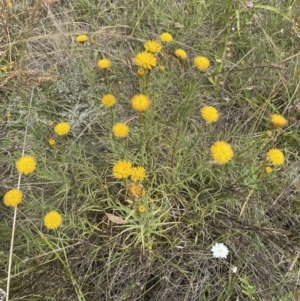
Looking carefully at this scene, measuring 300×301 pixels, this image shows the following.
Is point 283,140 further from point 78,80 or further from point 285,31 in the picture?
point 78,80

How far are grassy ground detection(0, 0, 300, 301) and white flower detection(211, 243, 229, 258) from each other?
0.8 inches

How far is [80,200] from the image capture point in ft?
3.98

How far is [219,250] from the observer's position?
1116mm

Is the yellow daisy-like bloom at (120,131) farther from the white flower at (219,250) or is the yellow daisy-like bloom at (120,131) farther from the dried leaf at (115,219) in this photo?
the white flower at (219,250)

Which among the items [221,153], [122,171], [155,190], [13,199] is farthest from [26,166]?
[221,153]

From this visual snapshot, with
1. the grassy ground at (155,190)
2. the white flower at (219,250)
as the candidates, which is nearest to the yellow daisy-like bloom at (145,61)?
the grassy ground at (155,190)

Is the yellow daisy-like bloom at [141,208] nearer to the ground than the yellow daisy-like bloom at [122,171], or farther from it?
nearer to the ground

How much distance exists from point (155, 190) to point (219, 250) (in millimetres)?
265

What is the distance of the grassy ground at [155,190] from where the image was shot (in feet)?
3.60

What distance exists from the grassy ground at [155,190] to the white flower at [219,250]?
19 mm

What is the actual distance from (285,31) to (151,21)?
63 centimetres

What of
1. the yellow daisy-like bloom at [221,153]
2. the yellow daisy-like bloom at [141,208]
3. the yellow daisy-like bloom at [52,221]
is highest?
the yellow daisy-like bloom at [221,153]

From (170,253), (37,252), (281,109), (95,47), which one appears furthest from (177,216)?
(95,47)

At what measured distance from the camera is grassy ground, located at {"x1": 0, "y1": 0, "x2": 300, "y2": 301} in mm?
1099
